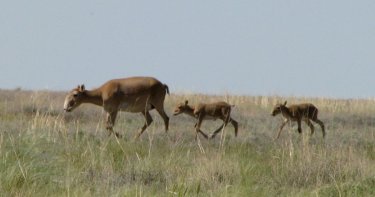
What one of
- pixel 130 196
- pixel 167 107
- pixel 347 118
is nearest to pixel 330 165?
pixel 130 196

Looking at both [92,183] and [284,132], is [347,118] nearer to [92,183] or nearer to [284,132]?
[284,132]

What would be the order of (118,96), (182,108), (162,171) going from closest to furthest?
(162,171) < (118,96) < (182,108)

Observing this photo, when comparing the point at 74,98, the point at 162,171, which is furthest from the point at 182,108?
the point at 162,171

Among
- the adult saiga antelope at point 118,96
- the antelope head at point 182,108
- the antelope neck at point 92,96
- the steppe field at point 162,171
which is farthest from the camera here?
the antelope head at point 182,108

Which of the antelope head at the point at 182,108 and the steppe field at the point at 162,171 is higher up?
the antelope head at the point at 182,108

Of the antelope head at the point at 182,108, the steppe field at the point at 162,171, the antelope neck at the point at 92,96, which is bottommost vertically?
the steppe field at the point at 162,171

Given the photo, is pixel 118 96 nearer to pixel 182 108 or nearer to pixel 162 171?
pixel 182 108

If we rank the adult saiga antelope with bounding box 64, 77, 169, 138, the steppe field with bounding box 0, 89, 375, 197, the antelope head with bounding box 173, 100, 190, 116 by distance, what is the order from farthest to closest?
the antelope head with bounding box 173, 100, 190, 116 < the adult saiga antelope with bounding box 64, 77, 169, 138 < the steppe field with bounding box 0, 89, 375, 197

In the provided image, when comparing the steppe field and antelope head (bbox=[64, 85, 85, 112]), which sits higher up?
antelope head (bbox=[64, 85, 85, 112])

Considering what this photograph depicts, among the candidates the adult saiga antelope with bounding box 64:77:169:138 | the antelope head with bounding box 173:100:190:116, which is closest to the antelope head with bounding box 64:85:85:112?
the adult saiga antelope with bounding box 64:77:169:138

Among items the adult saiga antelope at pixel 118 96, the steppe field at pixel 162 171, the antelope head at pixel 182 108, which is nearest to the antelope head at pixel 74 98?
the adult saiga antelope at pixel 118 96

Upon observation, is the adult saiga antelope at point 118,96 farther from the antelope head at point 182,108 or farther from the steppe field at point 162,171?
the steppe field at point 162,171

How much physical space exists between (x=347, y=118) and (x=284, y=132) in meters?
7.69

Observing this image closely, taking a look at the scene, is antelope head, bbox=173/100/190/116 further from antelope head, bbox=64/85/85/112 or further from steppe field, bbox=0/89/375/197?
steppe field, bbox=0/89/375/197
